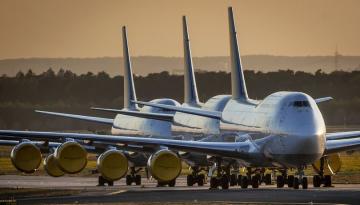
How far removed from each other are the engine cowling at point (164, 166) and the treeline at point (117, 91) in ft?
157

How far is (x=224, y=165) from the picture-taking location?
50469 mm

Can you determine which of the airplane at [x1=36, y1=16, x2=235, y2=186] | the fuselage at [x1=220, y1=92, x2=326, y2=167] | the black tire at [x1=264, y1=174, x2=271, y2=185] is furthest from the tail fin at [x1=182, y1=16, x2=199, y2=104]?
the fuselage at [x1=220, y1=92, x2=326, y2=167]

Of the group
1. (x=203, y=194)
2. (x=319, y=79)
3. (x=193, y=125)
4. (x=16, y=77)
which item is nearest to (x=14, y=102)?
(x=16, y=77)

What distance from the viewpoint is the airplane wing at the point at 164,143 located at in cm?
4534

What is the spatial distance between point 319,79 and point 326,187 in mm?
50962

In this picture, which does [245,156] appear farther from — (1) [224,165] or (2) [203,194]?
(2) [203,194]

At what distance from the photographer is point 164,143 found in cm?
4553

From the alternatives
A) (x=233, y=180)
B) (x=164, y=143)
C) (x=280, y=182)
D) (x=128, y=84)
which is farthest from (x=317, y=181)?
(x=128, y=84)

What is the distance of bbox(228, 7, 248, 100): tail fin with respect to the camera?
5340 centimetres

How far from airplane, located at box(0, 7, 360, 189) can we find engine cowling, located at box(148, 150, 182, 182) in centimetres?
4

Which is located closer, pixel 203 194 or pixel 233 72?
pixel 203 194

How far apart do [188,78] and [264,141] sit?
16.5 m

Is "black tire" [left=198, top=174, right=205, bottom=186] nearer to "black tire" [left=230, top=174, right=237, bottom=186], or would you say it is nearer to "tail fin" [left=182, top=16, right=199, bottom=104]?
"black tire" [left=230, top=174, right=237, bottom=186]

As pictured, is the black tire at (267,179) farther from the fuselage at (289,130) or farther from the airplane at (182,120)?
the fuselage at (289,130)
